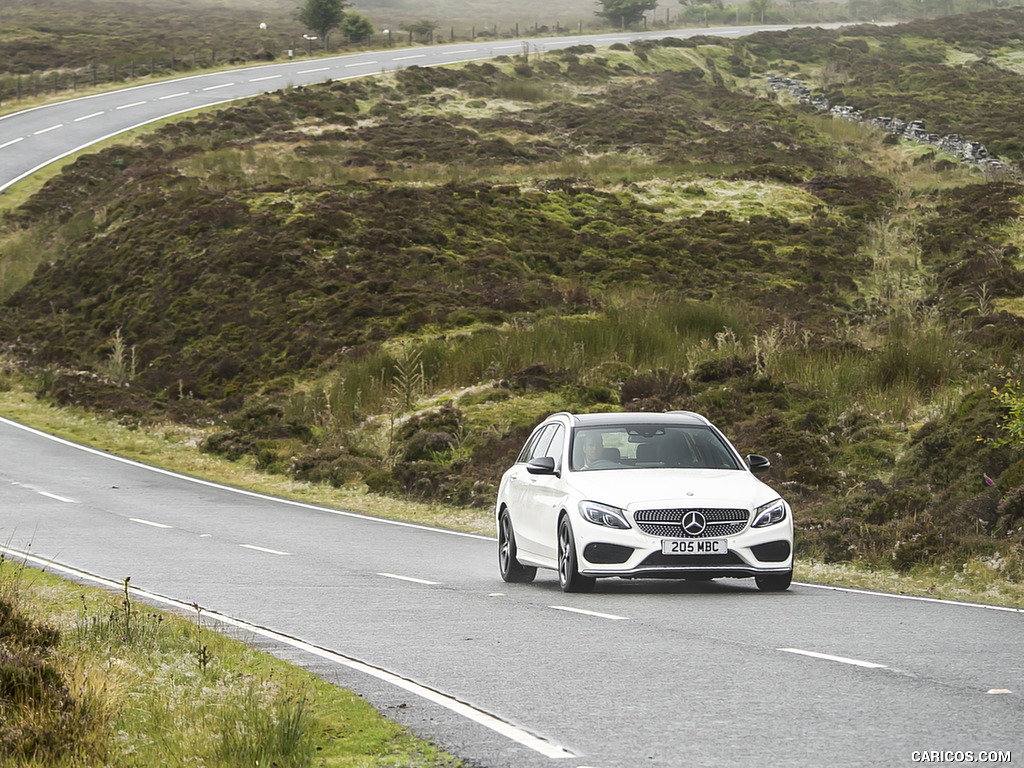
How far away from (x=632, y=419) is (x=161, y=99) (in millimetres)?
64372

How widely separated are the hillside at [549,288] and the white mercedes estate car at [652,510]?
334 centimetres

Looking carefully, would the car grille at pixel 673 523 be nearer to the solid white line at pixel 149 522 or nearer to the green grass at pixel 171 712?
the green grass at pixel 171 712

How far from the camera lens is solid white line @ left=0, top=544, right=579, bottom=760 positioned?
6238 millimetres

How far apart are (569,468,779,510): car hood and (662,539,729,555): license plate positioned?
0.32 meters

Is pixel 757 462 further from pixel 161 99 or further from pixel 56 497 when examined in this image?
pixel 161 99

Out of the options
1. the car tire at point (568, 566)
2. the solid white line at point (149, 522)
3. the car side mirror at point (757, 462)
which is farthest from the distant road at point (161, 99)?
the car side mirror at point (757, 462)

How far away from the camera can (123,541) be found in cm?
1823

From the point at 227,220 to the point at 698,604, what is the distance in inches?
1485

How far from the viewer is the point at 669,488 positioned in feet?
39.7

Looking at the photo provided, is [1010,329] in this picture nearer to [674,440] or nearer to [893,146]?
[674,440]

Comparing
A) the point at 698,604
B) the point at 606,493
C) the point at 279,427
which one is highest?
the point at 606,493

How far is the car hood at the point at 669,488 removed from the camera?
11898mm

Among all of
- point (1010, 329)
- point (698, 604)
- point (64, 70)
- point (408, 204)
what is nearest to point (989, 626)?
point (698, 604)

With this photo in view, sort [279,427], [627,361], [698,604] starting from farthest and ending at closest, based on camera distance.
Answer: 1. [279,427]
2. [627,361]
3. [698,604]
